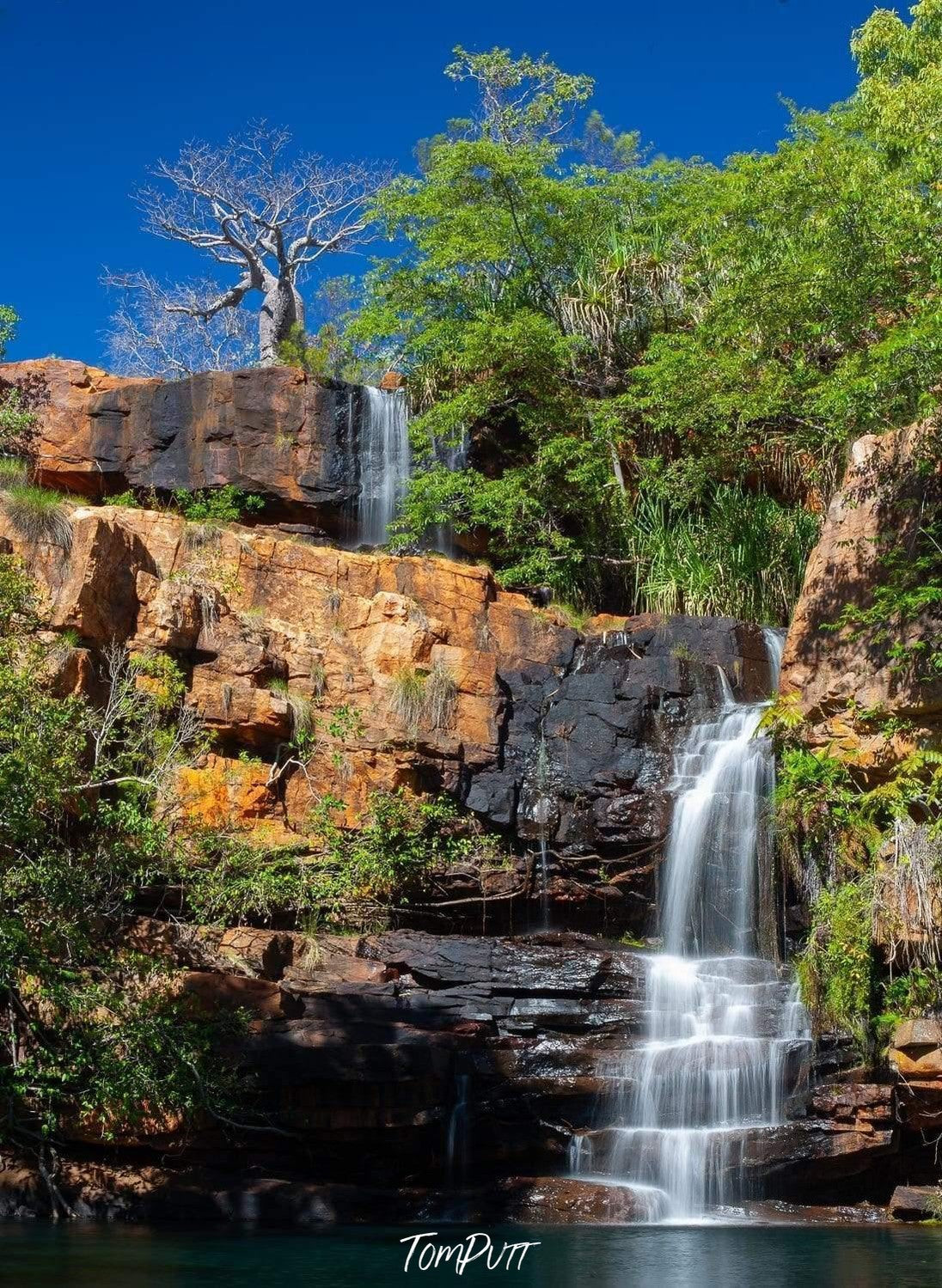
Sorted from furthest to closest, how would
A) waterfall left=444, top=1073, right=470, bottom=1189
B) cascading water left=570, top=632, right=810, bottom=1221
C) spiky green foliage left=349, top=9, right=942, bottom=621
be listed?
spiky green foliage left=349, top=9, right=942, bottom=621, waterfall left=444, top=1073, right=470, bottom=1189, cascading water left=570, top=632, right=810, bottom=1221

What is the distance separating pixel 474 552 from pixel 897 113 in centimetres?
956

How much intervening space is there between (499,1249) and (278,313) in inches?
1042

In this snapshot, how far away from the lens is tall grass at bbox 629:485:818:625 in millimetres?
20594

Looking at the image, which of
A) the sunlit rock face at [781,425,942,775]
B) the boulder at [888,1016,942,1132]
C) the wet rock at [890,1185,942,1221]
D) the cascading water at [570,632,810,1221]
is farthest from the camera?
the sunlit rock face at [781,425,942,775]

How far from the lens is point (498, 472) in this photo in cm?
2362

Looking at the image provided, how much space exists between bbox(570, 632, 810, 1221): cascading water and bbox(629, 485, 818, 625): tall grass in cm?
372

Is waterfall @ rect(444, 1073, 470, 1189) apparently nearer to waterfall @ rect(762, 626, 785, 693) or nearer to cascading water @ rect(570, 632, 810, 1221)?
cascading water @ rect(570, 632, 810, 1221)

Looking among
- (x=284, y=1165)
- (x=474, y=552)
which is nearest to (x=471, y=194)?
(x=474, y=552)

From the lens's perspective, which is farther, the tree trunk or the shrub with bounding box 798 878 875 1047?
the tree trunk

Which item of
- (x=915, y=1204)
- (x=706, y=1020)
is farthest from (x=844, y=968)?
(x=915, y=1204)

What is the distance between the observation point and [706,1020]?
13.4 m

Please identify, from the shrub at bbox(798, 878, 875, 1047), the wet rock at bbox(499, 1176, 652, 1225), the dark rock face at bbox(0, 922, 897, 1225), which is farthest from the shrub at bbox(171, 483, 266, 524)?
the wet rock at bbox(499, 1176, 652, 1225)

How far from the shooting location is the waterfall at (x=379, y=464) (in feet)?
72.2

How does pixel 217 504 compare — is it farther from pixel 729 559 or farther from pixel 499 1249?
pixel 499 1249
